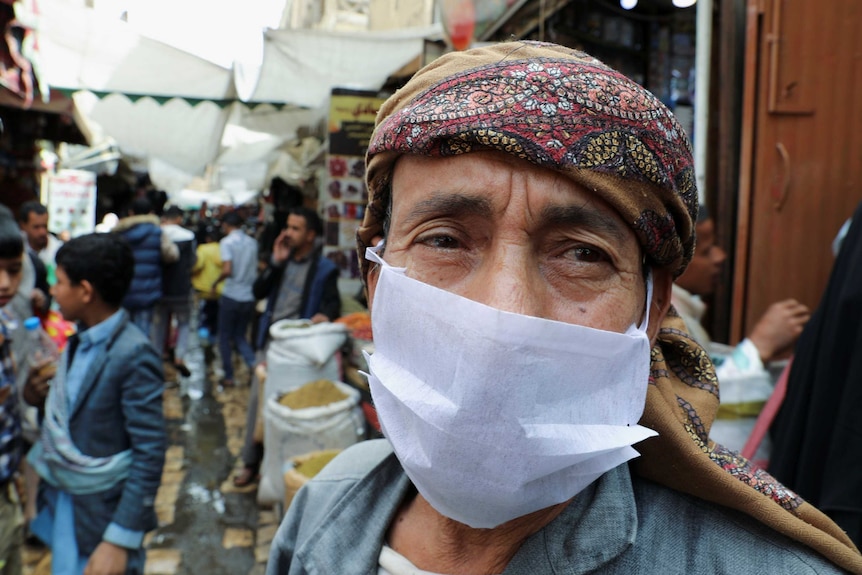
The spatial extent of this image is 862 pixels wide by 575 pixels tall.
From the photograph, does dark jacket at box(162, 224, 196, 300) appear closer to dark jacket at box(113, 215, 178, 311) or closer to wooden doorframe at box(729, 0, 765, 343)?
dark jacket at box(113, 215, 178, 311)

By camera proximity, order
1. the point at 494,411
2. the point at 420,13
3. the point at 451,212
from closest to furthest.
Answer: the point at 494,411, the point at 451,212, the point at 420,13

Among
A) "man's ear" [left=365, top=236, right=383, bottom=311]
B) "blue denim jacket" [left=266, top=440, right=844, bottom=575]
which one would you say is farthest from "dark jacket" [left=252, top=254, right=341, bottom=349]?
"blue denim jacket" [left=266, top=440, right=844, bottom=575]

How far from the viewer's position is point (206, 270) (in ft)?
32.7

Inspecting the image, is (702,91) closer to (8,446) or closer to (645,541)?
(645,541)

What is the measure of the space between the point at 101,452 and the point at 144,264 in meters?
4.71

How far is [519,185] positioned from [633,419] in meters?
0.39

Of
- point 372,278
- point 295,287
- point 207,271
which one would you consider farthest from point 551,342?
point 207,271

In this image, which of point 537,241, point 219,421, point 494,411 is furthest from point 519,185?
point 219,421

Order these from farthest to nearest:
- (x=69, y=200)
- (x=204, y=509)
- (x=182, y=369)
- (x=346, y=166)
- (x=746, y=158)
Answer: (x=69, y=200)
(x=182, y=369)
(x=346, y=166)
(x=204, y=509)
(x=746, y=158)

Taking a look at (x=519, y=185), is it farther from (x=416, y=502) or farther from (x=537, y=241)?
(x=416, y=502)

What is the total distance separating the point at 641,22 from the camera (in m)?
4.90

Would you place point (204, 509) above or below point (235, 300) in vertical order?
below

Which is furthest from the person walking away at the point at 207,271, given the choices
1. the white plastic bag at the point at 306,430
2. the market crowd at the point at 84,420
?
the market crowd at the point at 84,420

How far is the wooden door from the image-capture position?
2754 mm
